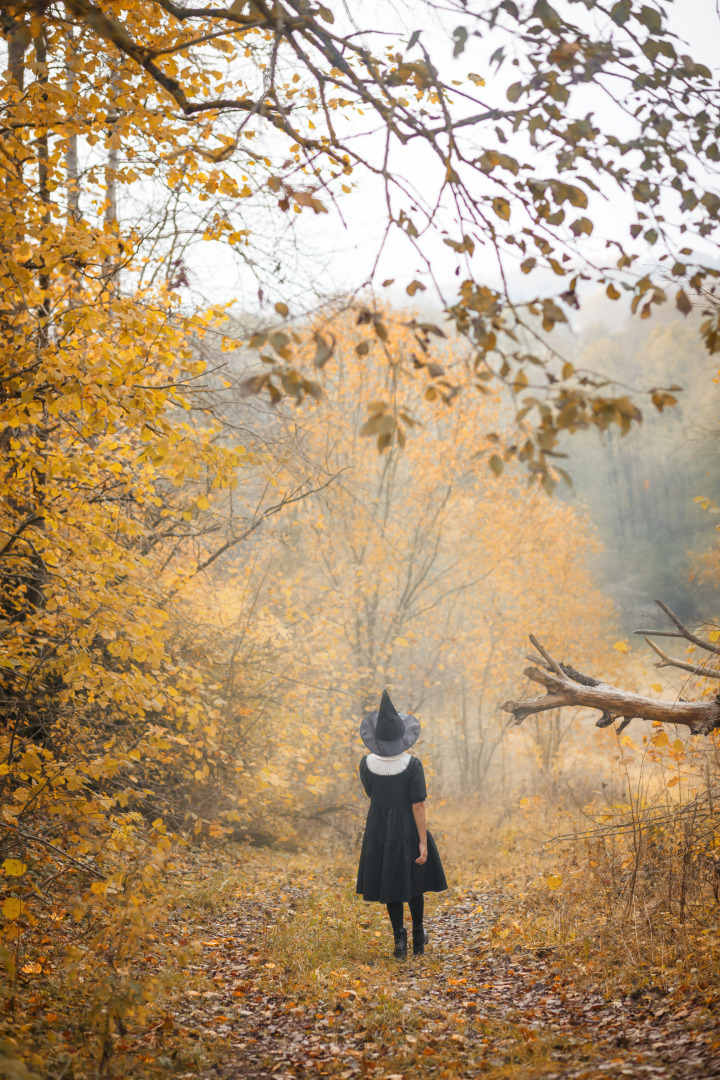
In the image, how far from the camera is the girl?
5230 millimetres

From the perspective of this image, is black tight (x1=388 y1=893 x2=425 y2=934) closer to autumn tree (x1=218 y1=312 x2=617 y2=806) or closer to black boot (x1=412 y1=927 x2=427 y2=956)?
black boot (x1=412 y1=927 x2=427 y2=956)

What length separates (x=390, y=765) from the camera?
543 centimetres

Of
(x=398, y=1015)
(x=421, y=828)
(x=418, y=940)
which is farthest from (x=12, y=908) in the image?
(x=418, y=940)

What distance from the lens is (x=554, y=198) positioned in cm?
306

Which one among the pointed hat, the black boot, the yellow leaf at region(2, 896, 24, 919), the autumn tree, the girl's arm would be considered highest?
the autumn tree

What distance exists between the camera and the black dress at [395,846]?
5211mm

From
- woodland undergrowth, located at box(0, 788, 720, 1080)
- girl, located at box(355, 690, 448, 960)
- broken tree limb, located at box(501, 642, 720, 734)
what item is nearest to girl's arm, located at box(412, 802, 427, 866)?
girl, located at box(355, 690, 448, 960)

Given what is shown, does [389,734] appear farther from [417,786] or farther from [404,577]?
[404,577]

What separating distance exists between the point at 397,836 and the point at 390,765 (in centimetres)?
51

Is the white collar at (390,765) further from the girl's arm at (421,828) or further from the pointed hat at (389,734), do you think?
the girl's arm at (421,828)

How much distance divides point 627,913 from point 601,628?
12.6 metres

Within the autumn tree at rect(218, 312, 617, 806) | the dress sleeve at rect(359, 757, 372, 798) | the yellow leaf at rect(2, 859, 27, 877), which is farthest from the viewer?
the autumn tree at rect(218, 312, 617, 806)

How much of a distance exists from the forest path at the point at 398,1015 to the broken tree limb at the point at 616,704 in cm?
171

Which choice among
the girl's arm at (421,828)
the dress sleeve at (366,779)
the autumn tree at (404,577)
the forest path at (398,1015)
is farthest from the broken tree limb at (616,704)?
the autumn tree at (404,577)
